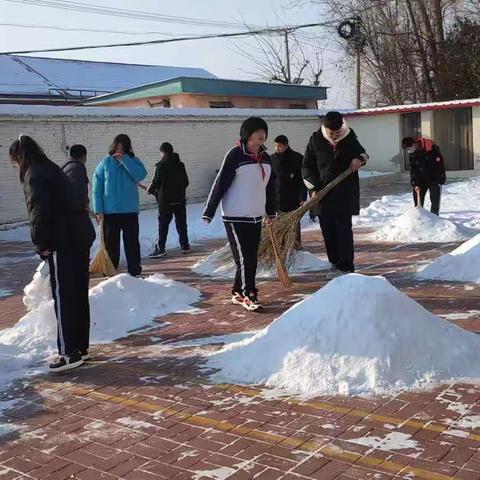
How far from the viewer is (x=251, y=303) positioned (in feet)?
21.3

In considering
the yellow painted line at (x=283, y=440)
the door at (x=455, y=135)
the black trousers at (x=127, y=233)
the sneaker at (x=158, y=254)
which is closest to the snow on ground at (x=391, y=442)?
the yellow painted line at (x=283, y=440)

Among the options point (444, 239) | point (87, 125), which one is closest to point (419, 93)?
point (87, 125)

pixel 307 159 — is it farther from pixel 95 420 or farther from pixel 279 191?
pixel 95 420

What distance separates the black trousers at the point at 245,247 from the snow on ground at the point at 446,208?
594 centimetres

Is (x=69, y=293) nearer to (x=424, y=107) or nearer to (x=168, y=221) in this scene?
(x=168, y=221)

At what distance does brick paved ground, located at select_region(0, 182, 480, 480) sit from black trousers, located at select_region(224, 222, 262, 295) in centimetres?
129

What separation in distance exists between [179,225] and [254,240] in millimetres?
4676

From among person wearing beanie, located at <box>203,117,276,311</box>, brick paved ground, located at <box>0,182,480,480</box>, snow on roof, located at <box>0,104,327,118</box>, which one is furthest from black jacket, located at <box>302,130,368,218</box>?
snow on roof, located at <box>0,104,327,118</box>

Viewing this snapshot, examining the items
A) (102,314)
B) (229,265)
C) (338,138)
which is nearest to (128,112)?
(229,265)

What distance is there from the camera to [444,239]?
10.1 metres

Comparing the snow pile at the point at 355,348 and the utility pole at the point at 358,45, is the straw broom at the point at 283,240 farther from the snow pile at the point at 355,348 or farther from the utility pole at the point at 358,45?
the utility pole at the point at 358,45

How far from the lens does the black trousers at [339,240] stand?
7.56 meters

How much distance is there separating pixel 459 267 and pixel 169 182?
4.93m

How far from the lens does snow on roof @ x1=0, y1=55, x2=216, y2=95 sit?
35.2 metres
